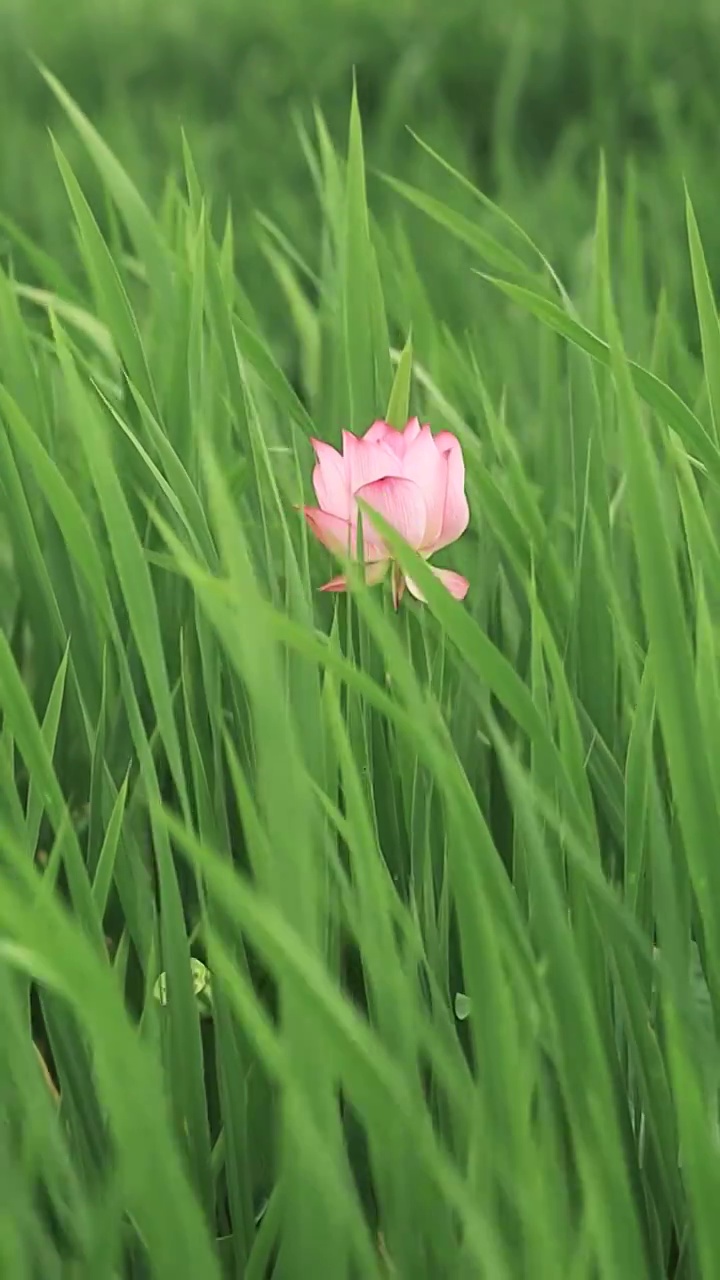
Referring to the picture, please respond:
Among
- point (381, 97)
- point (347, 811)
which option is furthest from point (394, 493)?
point (381, 97)

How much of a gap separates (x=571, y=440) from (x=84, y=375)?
23 cm

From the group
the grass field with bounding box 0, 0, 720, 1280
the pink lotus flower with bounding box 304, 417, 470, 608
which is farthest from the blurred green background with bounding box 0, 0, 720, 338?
the pink lotus flower with bounding box 304, 417, 470, 608

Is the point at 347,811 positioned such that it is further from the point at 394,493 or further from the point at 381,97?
the point at 381,97

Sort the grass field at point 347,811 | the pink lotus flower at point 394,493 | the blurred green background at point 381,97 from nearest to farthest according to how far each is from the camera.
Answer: the grass field at point 347,811
the pink lotus flower at point 394,493
the blurred green background at point 381,97

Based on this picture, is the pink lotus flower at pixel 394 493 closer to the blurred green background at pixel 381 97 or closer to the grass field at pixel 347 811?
the grass field at pixel 347 811

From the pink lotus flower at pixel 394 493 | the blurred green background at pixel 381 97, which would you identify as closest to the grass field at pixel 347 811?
the pink lotus flower at pixel 394 493

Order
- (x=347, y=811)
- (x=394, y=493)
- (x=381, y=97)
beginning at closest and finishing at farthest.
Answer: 1. (x=347, y=811)
2. (x=394, y=493)
3. (x=381, y=97)

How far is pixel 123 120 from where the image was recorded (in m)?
2.04

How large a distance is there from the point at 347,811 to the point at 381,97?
2.21 meters

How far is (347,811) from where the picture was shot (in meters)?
0.39

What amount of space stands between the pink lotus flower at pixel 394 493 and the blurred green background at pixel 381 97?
1007mm

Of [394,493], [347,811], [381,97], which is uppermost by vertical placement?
[381,97]

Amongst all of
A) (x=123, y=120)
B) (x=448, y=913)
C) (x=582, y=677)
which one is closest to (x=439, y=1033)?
(x=448, y=913)

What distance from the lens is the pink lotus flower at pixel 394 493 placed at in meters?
0.49
